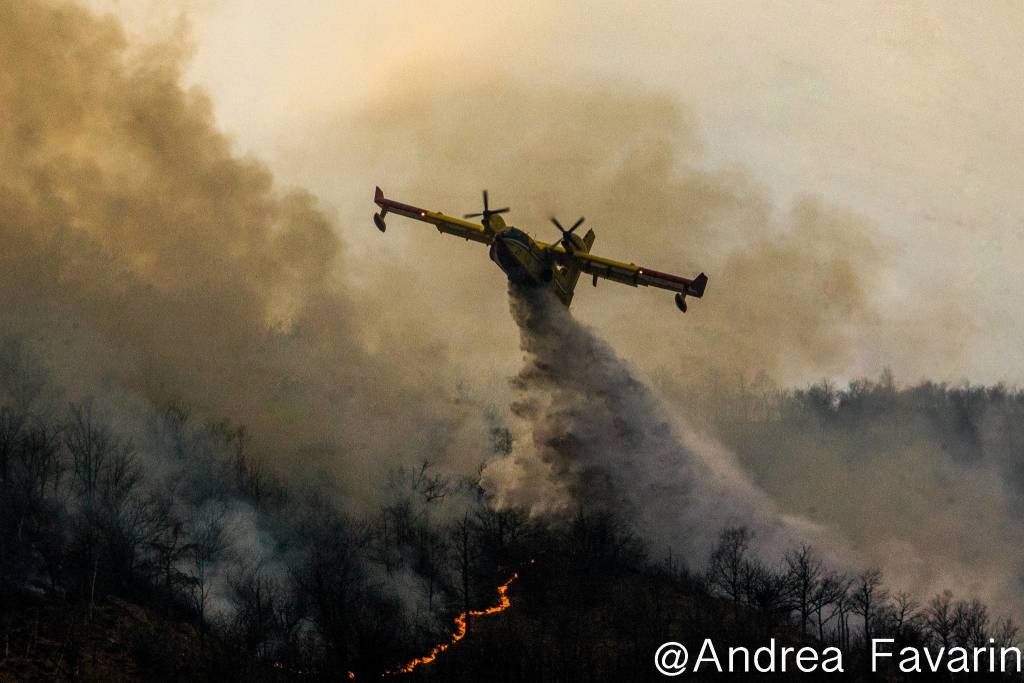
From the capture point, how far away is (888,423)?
136 metres

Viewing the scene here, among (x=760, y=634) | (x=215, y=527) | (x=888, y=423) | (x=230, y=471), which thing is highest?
(x=888, y=423)

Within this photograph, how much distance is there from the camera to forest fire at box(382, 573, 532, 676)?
239 feet

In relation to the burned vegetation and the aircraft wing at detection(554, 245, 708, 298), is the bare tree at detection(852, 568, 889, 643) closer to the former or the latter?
the burned vegetation

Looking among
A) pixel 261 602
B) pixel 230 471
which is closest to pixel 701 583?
pixel 261 602

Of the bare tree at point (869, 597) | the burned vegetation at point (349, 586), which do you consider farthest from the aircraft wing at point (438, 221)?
the bare tree at point (869, 597)

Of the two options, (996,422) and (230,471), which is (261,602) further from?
(996,422)

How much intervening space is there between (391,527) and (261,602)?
1333cm

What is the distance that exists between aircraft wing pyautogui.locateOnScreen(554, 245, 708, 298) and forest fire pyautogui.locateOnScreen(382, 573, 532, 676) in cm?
1846

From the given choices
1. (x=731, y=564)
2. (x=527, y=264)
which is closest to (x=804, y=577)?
(x=731, y=564)

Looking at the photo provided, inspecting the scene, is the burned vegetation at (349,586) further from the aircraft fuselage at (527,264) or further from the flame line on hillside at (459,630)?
the aircraft fuselage at (527,264)

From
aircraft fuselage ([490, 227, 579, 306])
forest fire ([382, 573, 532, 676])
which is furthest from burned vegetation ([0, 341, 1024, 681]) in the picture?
aircraft fuselage ([490, 227, 579, 306])

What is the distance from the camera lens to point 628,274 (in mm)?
80812

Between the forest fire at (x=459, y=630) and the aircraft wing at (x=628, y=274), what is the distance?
1846cm

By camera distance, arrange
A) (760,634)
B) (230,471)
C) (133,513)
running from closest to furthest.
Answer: (760,634)
(133,513)
(230,471)
